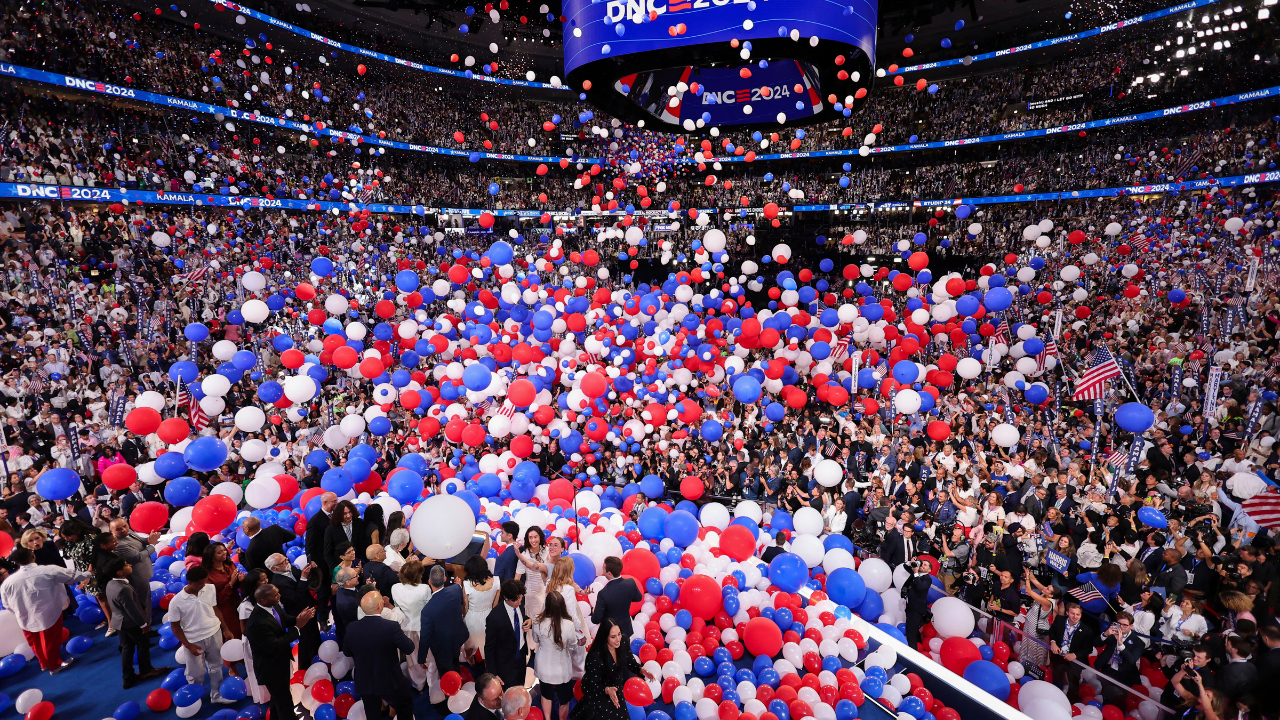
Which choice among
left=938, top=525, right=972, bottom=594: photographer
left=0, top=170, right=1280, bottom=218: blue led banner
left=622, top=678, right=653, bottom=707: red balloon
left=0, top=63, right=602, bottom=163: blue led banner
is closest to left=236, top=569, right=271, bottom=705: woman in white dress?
left=622, top=678, right=653, bottom=707: red balloon

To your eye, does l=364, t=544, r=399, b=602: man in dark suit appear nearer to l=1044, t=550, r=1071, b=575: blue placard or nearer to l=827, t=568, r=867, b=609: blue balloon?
l=827, t=568, r=867, b=609: blue balloon

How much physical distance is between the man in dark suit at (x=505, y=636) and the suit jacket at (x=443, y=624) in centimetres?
22

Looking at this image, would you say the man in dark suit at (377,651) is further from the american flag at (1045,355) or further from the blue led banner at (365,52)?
the blue led banner at (365,52)

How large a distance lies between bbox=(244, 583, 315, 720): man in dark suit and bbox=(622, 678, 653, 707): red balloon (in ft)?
7.70

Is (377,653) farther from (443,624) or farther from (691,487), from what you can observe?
(691,487)

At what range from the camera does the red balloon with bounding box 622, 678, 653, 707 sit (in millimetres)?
4301

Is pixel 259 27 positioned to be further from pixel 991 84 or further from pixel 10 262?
pixel 991 84

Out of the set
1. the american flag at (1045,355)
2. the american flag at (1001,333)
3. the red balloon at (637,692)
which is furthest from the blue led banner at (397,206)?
the red balloon at (637,692)

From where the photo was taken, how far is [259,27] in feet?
60.1

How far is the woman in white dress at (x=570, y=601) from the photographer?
4055mm

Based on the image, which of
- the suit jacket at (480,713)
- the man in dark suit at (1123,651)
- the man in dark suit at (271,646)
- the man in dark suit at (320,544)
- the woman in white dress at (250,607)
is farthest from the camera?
the man in dark suit at (320,544)

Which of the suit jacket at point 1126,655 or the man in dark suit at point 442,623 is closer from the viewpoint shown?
the man in dark suit at point 442,623

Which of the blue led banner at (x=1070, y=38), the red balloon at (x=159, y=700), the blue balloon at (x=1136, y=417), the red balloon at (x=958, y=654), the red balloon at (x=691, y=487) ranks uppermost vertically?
the blue led banner at (x=1070, y=38)

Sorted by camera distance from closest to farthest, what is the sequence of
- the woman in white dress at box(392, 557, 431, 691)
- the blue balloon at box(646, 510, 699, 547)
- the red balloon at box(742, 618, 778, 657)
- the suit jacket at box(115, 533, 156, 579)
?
1. the woman in white dress at box(392, 557, 431, 691)
2. the suit jacket at box(115, 533, 156, 579)
3. the red balloon at box(742, 618, 778, 657)
4. the blue balloon at box(646, 510, 699, 547)
